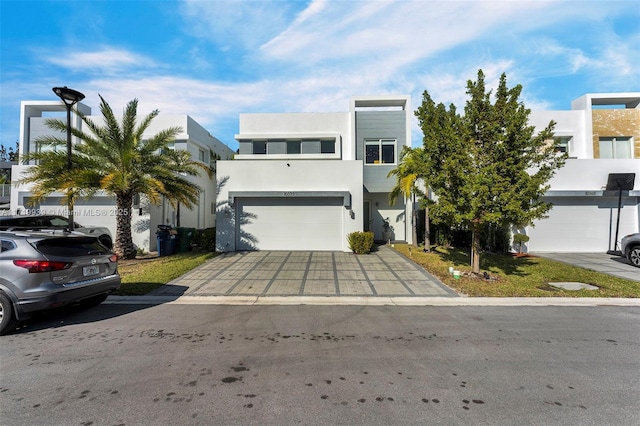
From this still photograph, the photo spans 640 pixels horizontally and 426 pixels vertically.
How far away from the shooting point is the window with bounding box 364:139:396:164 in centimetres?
1777

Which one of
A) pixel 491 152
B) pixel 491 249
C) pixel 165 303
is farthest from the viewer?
pixel 491 249

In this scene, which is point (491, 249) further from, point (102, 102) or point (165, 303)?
point (102, 102)

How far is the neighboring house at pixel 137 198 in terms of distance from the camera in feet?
44.9

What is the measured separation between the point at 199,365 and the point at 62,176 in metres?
9.87

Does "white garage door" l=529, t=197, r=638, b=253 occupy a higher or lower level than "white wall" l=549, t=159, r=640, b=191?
lower

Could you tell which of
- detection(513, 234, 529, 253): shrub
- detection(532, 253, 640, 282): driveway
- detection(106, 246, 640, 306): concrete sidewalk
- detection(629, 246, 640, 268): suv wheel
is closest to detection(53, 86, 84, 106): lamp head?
detection(106, 246, 640, 306): concrete sidewalk

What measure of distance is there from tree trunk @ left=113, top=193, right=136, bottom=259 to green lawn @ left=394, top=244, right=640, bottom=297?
36.8ft

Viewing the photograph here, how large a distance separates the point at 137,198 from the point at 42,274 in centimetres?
1014

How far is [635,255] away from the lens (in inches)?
415

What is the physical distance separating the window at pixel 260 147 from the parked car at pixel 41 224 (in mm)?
9113

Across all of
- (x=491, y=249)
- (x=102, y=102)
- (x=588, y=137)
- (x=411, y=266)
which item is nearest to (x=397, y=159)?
(x=491, y=249)

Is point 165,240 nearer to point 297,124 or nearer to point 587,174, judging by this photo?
point 297,124

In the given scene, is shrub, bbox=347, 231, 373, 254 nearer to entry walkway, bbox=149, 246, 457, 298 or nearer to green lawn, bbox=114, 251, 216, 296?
entry walkway, bbox=149, 246, 457, 298

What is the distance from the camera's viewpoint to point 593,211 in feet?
45.0
